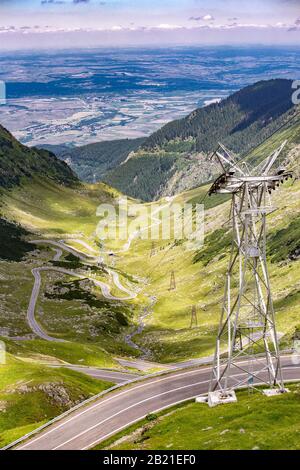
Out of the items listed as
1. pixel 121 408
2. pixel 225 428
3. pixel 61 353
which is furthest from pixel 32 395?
A: pixel 61 353

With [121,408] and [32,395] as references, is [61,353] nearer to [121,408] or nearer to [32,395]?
[32,395]

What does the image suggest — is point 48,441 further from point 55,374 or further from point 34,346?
point 34,346

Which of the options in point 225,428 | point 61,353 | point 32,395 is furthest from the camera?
point 61,353

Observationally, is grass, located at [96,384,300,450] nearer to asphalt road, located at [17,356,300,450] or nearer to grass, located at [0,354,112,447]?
asphalt road, located at [17,356,300,450]

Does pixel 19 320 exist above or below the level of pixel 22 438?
below

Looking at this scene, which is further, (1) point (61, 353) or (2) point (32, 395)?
(1) point (61, 353)
